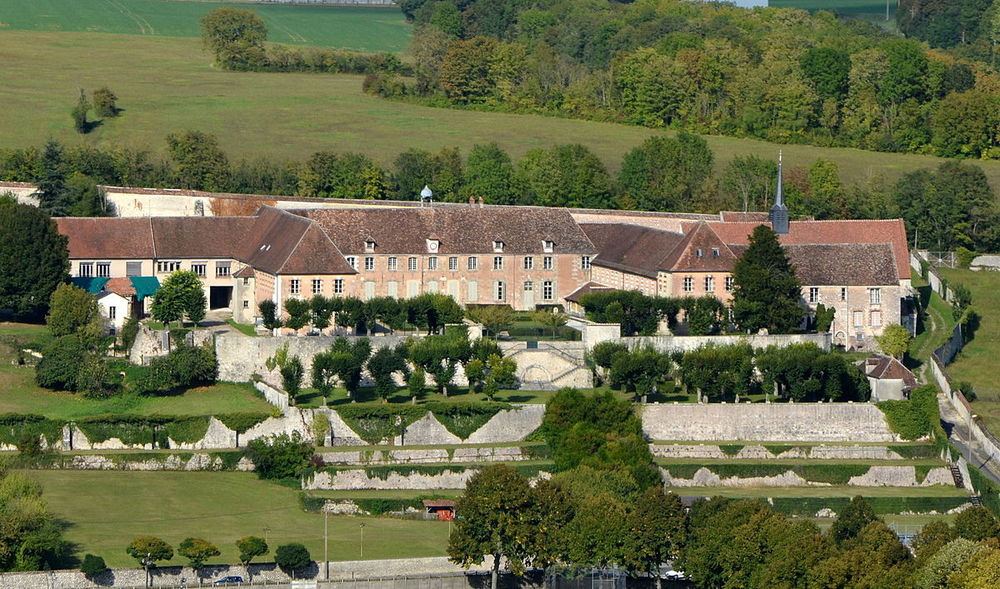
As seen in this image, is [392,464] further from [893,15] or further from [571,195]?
[893,15]

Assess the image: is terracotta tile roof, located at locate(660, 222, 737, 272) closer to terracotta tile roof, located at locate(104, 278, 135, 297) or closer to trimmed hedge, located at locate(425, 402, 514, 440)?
trimmed hedge, located at locate(425, 402, 514, 440)

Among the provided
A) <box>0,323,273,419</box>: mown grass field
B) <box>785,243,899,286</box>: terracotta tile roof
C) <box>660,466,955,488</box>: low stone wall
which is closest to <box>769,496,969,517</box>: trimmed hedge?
<box>660,466,955,488</box>: low stone wall

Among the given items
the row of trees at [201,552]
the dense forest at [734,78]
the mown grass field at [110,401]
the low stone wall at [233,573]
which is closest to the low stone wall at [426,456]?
the mown grass field at [110,401]

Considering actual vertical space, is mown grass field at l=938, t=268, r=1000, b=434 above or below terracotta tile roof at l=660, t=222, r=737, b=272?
below

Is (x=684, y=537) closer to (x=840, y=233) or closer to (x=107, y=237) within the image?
(x=840, y=233)

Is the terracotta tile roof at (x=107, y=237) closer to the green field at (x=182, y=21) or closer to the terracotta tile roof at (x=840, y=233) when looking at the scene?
the terracotta tile roof at (x=840, y=233)

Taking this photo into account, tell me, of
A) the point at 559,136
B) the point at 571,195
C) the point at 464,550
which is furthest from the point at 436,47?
the point at 464,550
